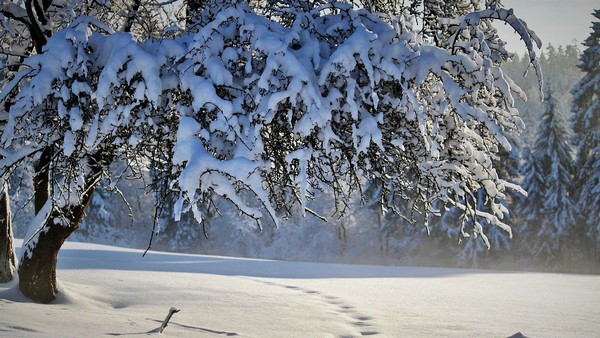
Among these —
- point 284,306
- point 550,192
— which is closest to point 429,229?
point 284,306

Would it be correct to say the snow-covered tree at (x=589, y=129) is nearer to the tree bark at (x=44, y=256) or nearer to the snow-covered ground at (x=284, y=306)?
the snow-covered ground at (x=284, y=306)

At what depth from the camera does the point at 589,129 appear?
102ft

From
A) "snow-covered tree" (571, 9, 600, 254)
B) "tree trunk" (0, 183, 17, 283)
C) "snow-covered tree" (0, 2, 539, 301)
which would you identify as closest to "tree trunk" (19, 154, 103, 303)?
"tree trunk" (0, 183, 17, 283)

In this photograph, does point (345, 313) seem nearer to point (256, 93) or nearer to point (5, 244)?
point (256, 93)

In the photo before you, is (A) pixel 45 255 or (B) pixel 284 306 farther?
(B) pixel 284 306

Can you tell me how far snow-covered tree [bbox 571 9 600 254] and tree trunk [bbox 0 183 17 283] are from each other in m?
27.9

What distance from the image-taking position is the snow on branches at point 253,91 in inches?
211

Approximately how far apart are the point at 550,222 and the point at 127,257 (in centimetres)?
2497

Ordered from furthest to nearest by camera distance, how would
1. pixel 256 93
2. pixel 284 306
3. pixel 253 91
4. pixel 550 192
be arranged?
pixel 550 192 → pixel 284 306 → pixel 253 91 → pixel 256 93

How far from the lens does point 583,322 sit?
9.38 metres

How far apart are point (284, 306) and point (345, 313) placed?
3.35 ft

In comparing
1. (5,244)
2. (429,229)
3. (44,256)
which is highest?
(429,229)

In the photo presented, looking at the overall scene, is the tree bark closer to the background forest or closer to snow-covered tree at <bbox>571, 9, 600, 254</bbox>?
the background forest

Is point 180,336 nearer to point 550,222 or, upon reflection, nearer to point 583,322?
point 583,322
